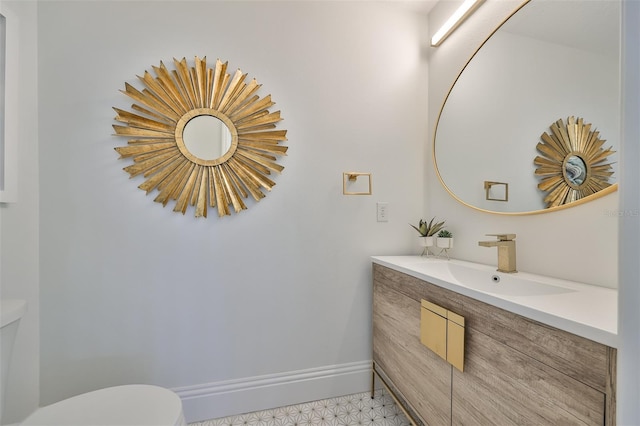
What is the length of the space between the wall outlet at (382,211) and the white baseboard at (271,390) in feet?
2.83

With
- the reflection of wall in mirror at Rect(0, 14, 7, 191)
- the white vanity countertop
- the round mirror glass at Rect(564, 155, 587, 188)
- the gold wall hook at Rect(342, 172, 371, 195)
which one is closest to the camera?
the white vanity countertop

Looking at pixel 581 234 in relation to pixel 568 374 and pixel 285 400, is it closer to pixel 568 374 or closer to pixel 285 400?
pixel 568 374

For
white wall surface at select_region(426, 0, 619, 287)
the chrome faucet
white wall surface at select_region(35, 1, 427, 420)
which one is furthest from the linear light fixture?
the chrome faucet

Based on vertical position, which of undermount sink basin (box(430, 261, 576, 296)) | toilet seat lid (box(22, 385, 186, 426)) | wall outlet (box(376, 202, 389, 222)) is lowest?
toilet seat lid (box(22, 385, 186, 426))

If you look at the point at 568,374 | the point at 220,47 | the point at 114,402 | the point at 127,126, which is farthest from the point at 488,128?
the point at 114,402

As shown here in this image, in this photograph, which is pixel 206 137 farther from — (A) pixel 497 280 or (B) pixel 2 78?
(A) pixel 497 280

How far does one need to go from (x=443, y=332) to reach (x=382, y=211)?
0.85m

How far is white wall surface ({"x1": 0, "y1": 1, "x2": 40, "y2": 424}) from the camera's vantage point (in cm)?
118

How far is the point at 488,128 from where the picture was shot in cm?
140

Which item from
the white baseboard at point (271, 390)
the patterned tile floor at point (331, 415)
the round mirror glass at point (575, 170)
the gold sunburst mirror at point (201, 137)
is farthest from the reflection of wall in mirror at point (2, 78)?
the round mirror glass at point (575, 170)

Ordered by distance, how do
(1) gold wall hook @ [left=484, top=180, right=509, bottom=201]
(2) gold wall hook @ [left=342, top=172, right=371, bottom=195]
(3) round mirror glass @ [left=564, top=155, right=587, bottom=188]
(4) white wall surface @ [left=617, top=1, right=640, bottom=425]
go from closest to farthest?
1. (4) white wall surface @ [left=617, top=1, right=640, bottom=425]
2. (3) round mirror glass @ [left=564, top=155, right=587, bottom=188]
3. (1) gold wall hook @ [left=484, top=180, right=509, bottom=201]
4. (2) gold wall hook @ [left=342, top=172, right=371, bottom=195]

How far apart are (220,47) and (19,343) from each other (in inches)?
65.3

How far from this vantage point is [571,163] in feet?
3.42

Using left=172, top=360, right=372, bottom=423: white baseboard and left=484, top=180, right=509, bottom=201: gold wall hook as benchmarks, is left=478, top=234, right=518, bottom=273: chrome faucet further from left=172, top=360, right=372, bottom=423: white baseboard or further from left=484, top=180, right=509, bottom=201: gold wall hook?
left=172, top=360, right=372, bottom=423: white baseboard
